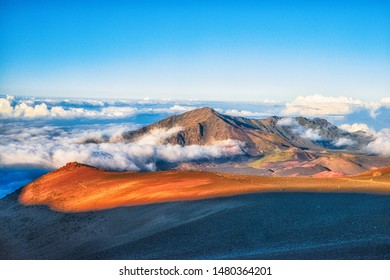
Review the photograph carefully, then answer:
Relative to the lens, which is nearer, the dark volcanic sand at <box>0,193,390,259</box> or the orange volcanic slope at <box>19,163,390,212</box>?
the dark volcanic sand at <box>0,193,390,259</box>

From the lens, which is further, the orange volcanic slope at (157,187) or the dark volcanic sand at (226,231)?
the orange volcanic slope at (157,187)

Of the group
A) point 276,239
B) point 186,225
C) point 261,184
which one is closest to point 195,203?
point 186,225

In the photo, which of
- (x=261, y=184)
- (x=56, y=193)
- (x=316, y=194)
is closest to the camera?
(x=316, y=194)

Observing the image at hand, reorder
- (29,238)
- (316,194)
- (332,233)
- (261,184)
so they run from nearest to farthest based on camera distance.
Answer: (332,233)
(316,194)
(29,238)
(261,184)
